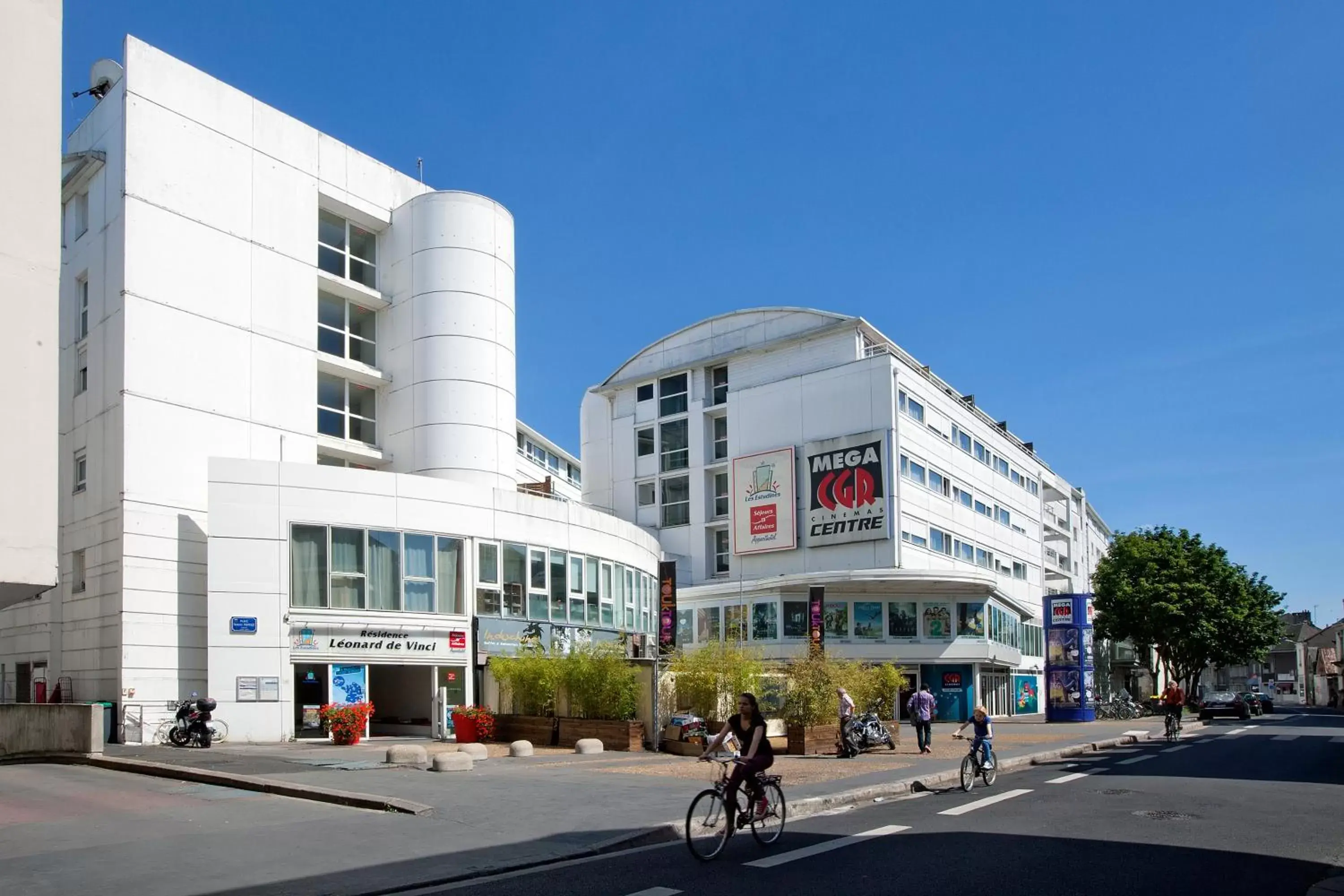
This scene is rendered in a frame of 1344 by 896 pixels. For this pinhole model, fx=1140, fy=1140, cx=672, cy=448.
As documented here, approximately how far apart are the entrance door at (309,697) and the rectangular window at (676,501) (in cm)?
3296

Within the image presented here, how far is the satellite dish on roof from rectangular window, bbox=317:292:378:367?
27.5 ft

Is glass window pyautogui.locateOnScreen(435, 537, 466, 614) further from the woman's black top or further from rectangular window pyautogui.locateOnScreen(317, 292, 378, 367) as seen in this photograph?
the woman's black top

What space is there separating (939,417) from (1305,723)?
21627 mm

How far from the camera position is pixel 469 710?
27.8 m

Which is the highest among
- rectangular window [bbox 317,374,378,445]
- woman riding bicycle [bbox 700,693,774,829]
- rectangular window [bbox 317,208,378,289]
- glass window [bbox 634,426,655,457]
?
rectangular window [bbox 317,208,378,289]

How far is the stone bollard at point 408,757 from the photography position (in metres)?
20.7

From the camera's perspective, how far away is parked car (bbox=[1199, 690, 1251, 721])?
179 feet

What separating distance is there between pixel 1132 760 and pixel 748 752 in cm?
1639

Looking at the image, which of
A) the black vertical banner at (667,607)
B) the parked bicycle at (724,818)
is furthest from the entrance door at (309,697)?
the parked bicycle at (724,818)

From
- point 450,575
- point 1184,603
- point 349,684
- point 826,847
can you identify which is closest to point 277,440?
point 450,575

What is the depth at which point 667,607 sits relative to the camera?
143ft

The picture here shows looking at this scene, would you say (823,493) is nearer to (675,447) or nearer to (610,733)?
(675,447)

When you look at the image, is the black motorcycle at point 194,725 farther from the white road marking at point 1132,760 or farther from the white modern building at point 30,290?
the white road marking at point 1132,760

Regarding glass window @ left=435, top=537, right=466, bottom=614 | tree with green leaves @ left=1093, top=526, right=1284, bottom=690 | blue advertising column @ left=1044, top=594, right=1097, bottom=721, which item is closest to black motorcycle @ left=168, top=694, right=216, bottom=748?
glass window @ left=435, top=537, right=466, bottom=614
